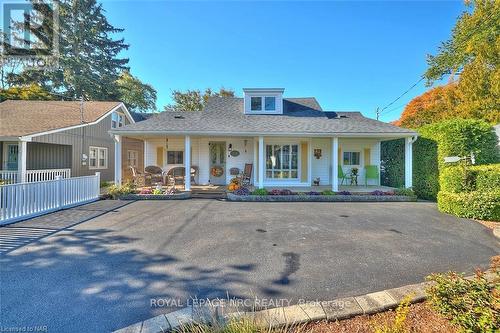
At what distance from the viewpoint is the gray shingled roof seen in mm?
9945

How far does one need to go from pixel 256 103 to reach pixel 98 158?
11.0 m

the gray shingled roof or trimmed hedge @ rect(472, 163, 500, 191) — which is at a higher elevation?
the gray shingled roof

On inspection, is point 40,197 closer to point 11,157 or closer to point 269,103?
point 11,157

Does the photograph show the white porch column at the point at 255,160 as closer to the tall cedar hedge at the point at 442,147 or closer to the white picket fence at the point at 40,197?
the white picket fence at the point at 40,197

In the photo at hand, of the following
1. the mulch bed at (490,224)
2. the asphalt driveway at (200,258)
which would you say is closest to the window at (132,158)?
the asphalt driveway at (200,258)

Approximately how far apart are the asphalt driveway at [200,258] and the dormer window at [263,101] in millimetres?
7840

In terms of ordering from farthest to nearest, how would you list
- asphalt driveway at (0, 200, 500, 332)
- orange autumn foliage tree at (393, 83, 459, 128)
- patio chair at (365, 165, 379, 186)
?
orange autumn foliage tree at (393, 83, 459, 128) → patio chair at (365, 165, 379, 186) → asphalt driveway at (0, 200, 500, 332)

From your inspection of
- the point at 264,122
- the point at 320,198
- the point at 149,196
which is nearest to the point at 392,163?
the point at 320,198

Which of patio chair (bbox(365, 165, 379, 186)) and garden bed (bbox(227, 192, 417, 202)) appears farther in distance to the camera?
patio chair (bbox(365, 165, 379, 186))

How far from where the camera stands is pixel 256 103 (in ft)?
43.3

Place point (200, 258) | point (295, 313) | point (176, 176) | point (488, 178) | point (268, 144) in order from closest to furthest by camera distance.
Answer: point (295, 313), point (200, 258), point (488, 178), point (268, 144), point (176, 176)

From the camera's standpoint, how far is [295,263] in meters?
3.65

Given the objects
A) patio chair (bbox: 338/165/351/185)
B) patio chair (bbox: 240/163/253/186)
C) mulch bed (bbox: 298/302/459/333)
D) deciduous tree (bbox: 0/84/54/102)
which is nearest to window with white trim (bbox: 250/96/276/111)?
patio chair (bbox: 240/163/253/186)

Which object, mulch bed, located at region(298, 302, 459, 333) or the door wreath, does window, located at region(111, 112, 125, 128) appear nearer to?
the door wreath
